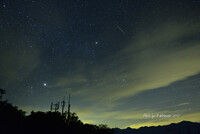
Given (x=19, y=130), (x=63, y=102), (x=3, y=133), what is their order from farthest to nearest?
(x=63, y=102) < (x=19, y=130) < (x=3, y=133)

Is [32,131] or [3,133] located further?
[32,131]

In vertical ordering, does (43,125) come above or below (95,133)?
above

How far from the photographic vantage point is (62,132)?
33438 mm

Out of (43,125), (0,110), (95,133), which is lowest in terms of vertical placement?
(95,133)

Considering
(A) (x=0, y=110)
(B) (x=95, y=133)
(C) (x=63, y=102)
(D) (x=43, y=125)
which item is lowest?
(B) (x=95, y=133)

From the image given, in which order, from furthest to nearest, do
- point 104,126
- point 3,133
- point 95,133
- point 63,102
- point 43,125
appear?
point 104,126 → point 95,133 → point 63,102 → point 43,125 → point 3,133

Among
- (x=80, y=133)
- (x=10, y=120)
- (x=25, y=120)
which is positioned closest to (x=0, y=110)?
(x=10, y=120)

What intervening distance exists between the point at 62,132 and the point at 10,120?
11229 millimetres

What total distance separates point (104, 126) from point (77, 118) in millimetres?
16881

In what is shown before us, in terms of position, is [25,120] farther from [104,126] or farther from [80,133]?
[104,126]

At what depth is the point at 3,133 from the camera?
26.3m

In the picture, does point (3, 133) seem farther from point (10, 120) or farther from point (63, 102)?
point (63, 102)

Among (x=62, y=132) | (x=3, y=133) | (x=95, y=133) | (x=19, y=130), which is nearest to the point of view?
(x=3, y=133)

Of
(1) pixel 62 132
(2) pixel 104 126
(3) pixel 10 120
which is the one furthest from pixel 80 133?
(2) pixel 104 126
